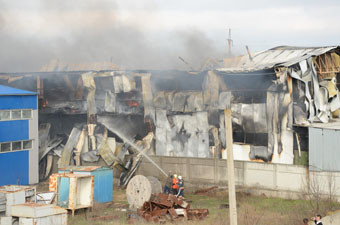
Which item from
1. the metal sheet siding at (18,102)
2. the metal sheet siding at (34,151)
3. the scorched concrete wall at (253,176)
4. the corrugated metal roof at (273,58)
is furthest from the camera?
the metal sheet siding at (34,151)

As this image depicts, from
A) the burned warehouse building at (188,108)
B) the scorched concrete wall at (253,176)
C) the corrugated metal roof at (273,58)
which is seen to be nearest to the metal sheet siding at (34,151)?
the burned warehouse building at (188,108)

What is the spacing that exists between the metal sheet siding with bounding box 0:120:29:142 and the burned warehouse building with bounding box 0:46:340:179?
2.58 meters

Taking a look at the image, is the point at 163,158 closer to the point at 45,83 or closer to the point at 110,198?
the point at 110,198

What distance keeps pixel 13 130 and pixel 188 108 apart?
26.1 feet

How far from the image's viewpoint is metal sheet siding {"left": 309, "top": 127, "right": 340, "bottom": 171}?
71.6 feet

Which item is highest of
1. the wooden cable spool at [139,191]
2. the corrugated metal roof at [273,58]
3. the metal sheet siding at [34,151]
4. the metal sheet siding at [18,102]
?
the corrugated metal roof at [273,58]

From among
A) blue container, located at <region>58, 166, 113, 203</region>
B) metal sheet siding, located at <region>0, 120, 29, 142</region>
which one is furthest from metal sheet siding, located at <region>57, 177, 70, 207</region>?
metal sheet siding, located at <region>0, 120, 29, 142</region>

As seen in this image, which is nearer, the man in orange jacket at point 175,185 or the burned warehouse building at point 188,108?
the man in orange jacket at point 175,185

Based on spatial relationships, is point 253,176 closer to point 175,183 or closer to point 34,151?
point 175,183

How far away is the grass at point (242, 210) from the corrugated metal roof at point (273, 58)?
17.7ft

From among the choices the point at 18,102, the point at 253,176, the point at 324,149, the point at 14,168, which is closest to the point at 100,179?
the point at 14,168

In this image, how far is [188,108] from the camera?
26.1 metres

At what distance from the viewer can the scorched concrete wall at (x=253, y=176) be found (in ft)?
73.0

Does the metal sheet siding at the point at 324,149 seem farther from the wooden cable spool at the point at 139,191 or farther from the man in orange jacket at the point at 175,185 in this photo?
the wooden cable spool at the point at 139,191
